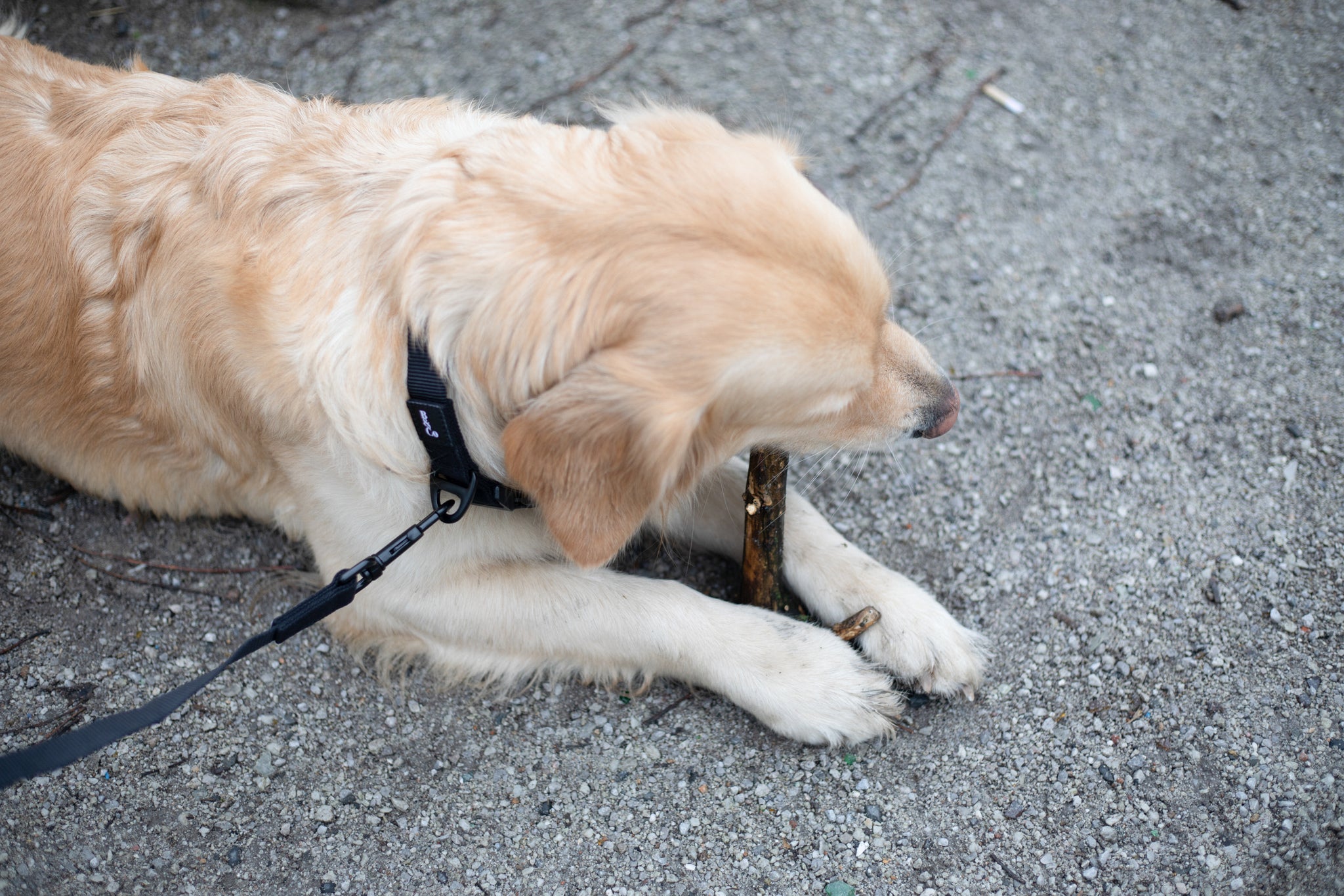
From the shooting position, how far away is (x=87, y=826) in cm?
243

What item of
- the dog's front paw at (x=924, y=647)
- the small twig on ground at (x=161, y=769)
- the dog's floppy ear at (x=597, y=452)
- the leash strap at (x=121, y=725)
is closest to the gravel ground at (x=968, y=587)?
the small twig on ground at (x=161, y=769)

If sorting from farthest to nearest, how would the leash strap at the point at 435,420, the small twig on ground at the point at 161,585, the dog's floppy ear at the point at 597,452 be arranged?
the small twig on ground at the point at 161,585, the leash strap at the point at 435,420, the dog's floppy ear at the point at 597,452

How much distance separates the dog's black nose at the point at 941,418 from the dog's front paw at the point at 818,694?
0.66m

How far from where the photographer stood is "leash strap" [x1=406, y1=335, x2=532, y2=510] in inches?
77.6

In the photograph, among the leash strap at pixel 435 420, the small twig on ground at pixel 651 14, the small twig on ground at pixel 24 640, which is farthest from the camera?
the small twig on ground at pixel 651 14

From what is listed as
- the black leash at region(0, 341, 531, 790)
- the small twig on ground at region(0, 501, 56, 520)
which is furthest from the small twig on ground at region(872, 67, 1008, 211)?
the small twig on ground at region(0, 501, 56, 520)

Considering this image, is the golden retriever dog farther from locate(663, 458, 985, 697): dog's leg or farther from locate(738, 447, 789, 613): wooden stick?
locate(738, 447, 789, 613): wooden stick

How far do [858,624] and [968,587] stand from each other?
0.53 meters

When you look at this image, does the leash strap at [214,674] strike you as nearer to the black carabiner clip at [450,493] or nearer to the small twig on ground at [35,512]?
the black carabiner clip at [450,493]

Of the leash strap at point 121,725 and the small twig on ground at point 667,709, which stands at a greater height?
the leash strap at point 121,725

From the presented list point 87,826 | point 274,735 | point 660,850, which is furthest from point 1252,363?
point 87,826

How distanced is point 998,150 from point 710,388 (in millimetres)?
2753

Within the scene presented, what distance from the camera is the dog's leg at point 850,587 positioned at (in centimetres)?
253

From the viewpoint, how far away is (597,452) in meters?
1.91
